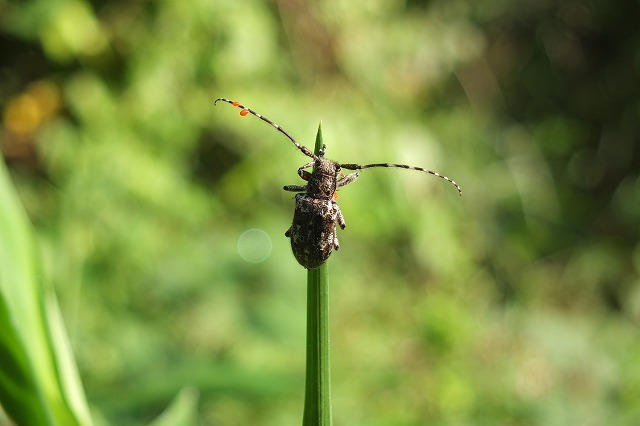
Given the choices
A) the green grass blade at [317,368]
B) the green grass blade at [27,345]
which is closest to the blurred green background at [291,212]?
the green grass blade at [27,345]

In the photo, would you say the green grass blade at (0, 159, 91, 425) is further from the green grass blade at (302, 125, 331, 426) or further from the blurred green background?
the blurred green background

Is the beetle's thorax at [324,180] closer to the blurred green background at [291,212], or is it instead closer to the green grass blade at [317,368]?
the green grass blade at [317,368]

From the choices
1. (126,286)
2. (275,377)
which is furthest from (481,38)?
(275,377)

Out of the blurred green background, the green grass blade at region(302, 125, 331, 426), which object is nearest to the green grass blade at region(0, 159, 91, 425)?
the green grass blade at region(302, 125, 331, 426)

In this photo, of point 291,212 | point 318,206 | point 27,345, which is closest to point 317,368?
point 27,345

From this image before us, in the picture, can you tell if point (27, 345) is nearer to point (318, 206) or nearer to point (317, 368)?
point (317, 368)
